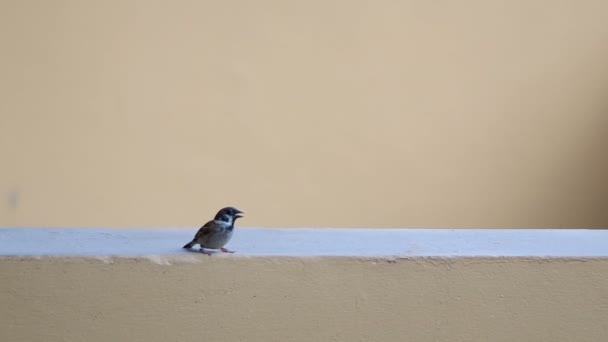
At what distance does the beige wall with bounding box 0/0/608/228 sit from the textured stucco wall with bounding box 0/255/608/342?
2215 mm

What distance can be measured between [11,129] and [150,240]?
7.11ft

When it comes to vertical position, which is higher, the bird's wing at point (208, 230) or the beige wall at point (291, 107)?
the beige wall at point (291, 107)

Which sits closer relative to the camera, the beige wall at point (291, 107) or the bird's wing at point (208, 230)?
the bird's wing at point (208, 230)

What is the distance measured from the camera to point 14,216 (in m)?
3.59

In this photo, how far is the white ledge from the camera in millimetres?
1512

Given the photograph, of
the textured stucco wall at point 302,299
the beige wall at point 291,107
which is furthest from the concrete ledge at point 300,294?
the beige wall at point 291,107

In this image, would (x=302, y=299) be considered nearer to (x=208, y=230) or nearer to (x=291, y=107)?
(x=208, y=230)

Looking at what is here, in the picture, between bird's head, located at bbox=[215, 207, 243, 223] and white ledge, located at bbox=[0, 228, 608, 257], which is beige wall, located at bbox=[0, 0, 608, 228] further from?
bird's head, located at bbox=[215, 207, 243, 223]

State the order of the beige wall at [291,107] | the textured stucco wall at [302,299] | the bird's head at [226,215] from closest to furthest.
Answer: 1. the textured stucco wall at [302,299]
2. the bird's head at [226,215]
3. the beige wall at [291,107]

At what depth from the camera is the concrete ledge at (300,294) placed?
143 cm

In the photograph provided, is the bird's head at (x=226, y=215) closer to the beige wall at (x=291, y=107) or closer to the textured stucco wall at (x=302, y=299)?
the textured stucco wall at (x=302, y=299)

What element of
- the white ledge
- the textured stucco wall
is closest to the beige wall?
the white ledge

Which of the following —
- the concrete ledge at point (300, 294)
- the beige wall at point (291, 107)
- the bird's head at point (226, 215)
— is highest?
the beige wall at point (291, 107)

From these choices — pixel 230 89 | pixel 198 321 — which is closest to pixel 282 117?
pixel 230 89
